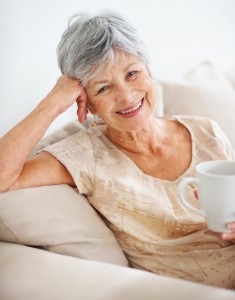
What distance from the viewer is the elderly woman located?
1303mm

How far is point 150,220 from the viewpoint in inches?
53.6

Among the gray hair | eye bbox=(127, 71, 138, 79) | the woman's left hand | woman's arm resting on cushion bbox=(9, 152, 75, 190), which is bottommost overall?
the woman's left hand

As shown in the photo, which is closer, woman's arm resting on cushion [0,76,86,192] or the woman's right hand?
woman's arm resting on cushion [0,76,86,192]

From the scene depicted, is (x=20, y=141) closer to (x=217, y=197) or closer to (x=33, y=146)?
(x=33, y=146)

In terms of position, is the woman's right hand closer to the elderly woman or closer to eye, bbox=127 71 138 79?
the elderly woman

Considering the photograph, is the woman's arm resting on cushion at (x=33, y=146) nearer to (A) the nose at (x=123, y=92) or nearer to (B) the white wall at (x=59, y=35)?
(A) the nose at (x=123, y=92)

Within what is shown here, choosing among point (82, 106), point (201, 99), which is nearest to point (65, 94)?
point (82, 106)

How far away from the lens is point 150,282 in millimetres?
956

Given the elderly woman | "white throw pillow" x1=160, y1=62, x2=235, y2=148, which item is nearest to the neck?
the elderly woman

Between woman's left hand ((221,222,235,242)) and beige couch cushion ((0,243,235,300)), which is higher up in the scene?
woman's left hand ((221,222,235,242))

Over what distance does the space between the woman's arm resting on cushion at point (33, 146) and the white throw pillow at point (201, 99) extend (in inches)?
24.9

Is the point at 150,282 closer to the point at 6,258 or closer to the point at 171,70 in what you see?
the point at 6,258

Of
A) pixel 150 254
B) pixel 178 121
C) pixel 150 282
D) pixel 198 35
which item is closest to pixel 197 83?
pixel 178 121

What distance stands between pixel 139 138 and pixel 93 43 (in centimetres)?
37
